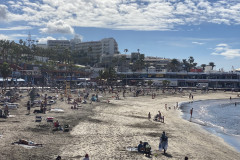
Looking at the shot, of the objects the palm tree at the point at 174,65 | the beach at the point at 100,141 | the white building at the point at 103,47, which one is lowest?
the beach at the point at 100,141

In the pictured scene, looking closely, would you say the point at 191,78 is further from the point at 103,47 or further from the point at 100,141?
the point at 100,141

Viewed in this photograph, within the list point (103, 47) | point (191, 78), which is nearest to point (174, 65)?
point (191, 78)

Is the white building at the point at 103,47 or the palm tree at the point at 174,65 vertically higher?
the white building at the point at 103,47

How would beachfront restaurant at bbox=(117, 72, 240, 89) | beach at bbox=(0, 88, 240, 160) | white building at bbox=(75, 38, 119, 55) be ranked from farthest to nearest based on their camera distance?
white building at bbox=(75, 38, 119, 55) → beachfront restaurant at bbox=(117, 72, 240, 89) → beach at bbox=(0, 88, 240, 160)

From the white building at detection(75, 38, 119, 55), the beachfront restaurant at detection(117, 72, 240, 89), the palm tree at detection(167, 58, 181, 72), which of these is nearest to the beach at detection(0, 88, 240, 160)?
the beachfront restaurant at detection(117, 72, 240, 89)

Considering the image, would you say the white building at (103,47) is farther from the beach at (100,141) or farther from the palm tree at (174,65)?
the beach at (100,141)

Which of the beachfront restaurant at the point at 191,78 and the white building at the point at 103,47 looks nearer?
the beachfront restaurant at the point at 191,78

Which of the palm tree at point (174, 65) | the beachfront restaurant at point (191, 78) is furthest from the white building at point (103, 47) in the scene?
the beachfront restaurant at point (191, 78)

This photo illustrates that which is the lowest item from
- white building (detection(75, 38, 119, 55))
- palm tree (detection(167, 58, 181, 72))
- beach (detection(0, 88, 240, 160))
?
beach (detection(0, 88, 240, 160))

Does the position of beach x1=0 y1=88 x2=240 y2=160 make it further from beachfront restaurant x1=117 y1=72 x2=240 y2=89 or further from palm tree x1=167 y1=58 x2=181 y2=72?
palm tree x1=167 y1=58 x2=181 y2=72

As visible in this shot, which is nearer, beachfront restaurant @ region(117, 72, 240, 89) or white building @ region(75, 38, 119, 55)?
beachfront restaurant @ region(117, 72, 240, 89)

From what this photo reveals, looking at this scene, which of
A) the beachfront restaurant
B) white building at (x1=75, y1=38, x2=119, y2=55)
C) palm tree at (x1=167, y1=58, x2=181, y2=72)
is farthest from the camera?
white building at (x1=75, y1=38, x2=119, y2=55)

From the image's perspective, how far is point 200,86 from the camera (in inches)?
4070

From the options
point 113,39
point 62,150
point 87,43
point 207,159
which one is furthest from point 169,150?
point 87,43
